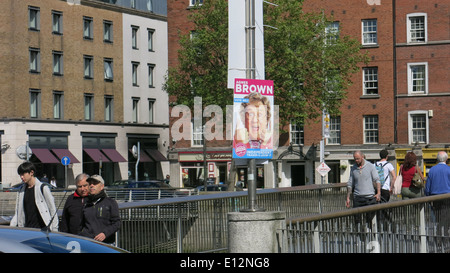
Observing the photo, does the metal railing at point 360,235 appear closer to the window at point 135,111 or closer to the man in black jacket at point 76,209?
the man in black jacket at point 76,209

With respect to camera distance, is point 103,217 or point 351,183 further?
point 351,183

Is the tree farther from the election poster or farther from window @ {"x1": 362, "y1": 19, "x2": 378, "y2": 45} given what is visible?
the election poster

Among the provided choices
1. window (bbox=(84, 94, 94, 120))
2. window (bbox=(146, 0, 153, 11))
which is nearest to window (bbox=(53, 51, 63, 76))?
window (bbox=(84, 94, 94, 120))

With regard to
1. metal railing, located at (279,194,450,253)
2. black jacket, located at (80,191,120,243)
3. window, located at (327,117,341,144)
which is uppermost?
window, located at (327,117,341,144)

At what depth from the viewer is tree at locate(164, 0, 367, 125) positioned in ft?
151

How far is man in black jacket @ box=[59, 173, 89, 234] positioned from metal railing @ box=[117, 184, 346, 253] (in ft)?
8.82

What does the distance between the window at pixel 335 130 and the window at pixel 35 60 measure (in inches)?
892

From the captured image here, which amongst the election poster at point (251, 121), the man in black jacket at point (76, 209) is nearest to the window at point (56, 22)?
the election poster at point (251, 121)

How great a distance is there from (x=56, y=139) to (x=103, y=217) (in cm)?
5694

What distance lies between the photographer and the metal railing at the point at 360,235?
890 centimetres

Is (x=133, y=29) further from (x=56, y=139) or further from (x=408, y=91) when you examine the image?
(x=408, y=91)

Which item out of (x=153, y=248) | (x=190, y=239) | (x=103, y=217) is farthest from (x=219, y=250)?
(x=103, y=217)

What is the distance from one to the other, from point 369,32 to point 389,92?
167 inches
